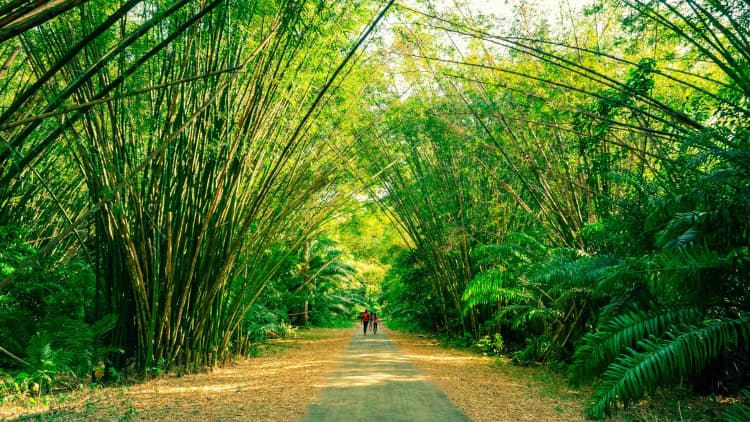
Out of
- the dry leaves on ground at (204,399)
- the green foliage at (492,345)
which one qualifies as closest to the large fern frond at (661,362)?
the dry leaves on ground at (204,399)

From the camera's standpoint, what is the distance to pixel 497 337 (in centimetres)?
833

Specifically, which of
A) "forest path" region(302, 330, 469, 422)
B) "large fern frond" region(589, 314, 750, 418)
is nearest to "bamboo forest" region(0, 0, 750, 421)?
"large fern frond" region(589, 314, 750, 418)

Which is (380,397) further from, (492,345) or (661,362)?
(492,345)

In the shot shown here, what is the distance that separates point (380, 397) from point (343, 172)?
450 cm

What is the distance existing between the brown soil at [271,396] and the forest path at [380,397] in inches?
5.1

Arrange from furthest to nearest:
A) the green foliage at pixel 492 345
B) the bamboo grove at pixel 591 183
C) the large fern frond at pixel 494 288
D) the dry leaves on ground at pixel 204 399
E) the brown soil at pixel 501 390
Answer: the green foliage at pixel 492 345 → the large fern frond at pixel 494 288 → the brown soil at pixel 501 390 → the dry leaves on ground at pixel 204 399 → the bamboo grove at pixel 591 183

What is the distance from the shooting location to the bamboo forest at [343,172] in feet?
10.1

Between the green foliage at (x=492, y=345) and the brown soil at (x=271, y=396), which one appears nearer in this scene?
the brown soil at (x=271, y=396)

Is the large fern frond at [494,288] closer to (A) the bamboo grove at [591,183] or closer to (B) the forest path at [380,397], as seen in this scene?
(A) the bamboo grove at [591,183]

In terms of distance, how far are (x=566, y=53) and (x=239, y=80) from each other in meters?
3.68

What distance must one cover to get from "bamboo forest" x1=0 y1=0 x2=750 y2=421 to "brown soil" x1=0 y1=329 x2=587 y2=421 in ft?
0.83

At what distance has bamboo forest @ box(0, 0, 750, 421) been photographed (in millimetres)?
3074

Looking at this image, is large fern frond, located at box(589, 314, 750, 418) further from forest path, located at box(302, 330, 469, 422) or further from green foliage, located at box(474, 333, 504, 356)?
green foliage, located at box(474, 333, 504, 356)

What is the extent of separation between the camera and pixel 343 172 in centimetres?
832
